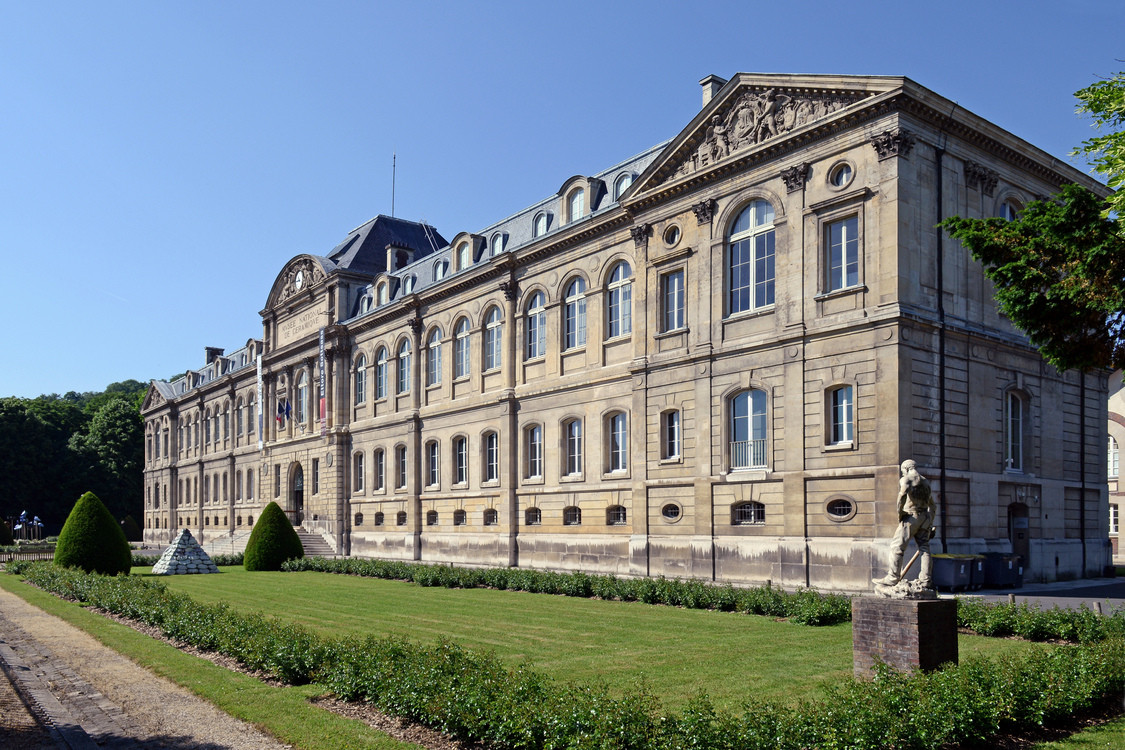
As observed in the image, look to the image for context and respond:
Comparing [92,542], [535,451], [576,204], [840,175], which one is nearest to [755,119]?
[840,175]

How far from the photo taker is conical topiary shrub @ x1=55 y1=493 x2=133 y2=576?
1289 inches

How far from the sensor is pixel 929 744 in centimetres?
877

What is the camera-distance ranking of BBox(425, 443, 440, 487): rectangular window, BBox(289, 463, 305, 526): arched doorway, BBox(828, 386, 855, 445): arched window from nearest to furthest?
BBox(828, 386, 855, 445): arched window
BBox(425, 443, 440, 487): rectangular window
BBox(289, 463, 305, 526): arched doorway

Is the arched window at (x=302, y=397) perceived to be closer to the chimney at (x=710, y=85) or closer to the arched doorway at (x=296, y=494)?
the arched doorway at (x=296, y=494)

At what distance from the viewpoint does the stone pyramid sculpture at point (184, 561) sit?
36.8m

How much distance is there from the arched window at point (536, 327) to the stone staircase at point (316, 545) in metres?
19.2

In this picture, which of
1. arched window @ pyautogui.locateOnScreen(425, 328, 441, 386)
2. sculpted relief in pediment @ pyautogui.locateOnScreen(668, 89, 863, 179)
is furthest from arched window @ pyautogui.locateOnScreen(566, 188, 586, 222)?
arched window @ pyautogui.locateOnScreen(425, 328, 441, 386)

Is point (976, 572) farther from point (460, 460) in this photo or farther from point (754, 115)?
point (460, 460)

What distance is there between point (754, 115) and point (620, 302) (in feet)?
26.7

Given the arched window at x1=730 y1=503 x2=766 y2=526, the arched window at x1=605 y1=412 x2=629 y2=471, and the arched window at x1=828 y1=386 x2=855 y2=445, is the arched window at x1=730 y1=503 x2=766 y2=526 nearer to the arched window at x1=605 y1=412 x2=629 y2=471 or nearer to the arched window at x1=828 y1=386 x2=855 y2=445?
the arched window at x1=828 y1=386 x2=855 y2=445

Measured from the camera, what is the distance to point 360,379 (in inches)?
1957

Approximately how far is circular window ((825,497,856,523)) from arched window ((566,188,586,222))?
1529 centimetres

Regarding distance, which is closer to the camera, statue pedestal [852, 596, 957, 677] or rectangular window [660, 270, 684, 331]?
statue pedestal [852, 596, 957, 677]

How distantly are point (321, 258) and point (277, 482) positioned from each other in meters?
14.3
